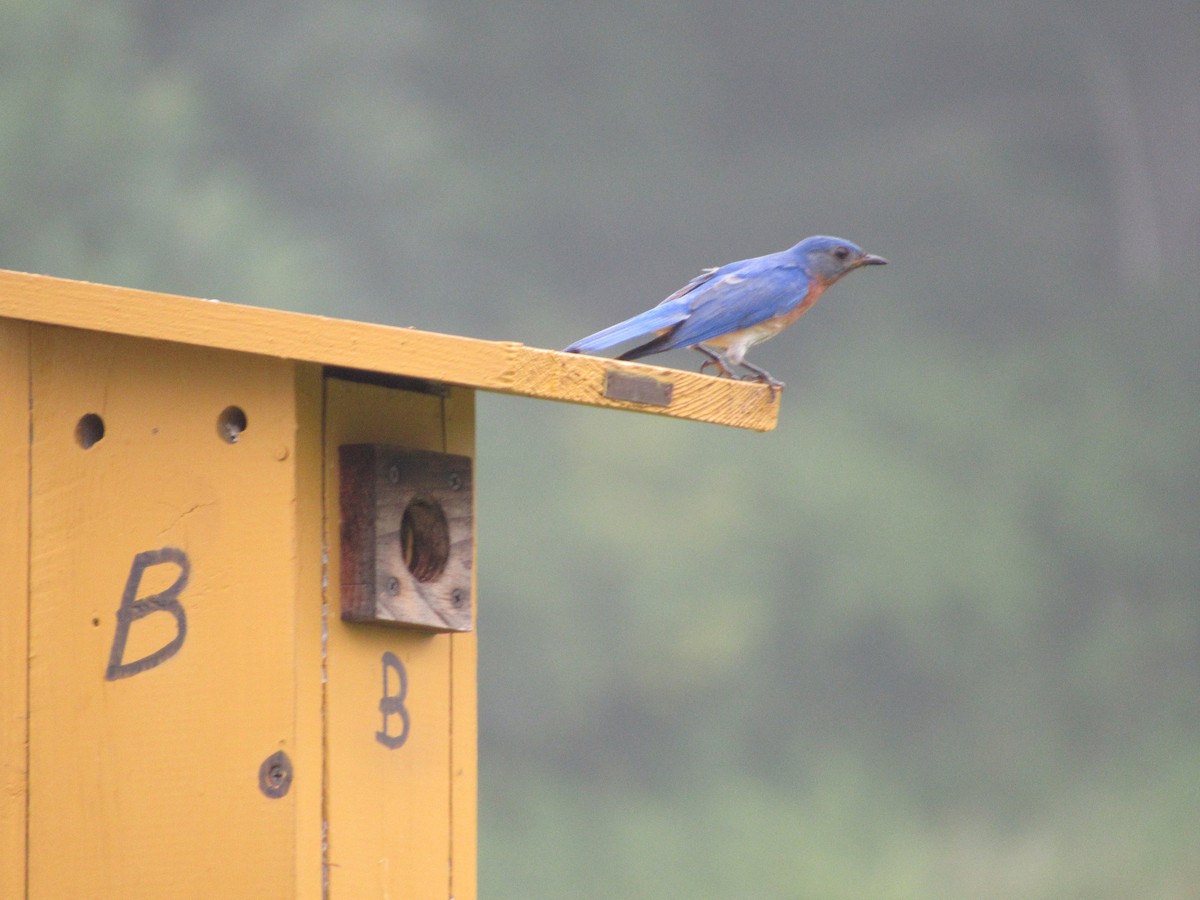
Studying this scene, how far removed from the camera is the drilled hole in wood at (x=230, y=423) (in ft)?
11.3

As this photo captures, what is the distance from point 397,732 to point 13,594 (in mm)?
742

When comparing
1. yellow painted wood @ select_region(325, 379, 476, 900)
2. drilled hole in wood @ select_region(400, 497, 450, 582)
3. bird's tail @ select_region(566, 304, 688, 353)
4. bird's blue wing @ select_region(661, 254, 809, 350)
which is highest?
bird's blue wing @ select_region(661, 254, 809, 350)

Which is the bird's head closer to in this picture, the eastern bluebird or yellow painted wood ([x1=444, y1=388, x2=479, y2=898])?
the eastern bluebird

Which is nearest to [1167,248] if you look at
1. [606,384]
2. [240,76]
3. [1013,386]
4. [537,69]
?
[1013,386]

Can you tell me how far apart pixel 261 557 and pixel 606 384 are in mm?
673

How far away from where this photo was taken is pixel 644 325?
4336 mm

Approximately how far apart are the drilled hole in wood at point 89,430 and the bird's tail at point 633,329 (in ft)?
2.89

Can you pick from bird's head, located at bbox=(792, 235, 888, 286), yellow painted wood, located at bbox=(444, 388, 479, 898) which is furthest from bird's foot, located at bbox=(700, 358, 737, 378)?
yellow painted wood, located at bbox=(444, 388, 479, 898)

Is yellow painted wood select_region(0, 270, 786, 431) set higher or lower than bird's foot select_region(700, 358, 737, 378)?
lower

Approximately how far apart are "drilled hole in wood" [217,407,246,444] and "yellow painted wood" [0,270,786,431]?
16 centimetres

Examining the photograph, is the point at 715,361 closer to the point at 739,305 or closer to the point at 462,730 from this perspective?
the point at 739,305

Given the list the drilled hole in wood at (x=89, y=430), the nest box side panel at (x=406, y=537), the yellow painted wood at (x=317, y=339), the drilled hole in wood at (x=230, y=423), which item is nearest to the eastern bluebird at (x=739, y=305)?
the nest box side panel at (x=406, y=537)

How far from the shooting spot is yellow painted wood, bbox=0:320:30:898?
346 cm

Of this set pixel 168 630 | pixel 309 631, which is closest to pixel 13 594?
pixel 168 630
